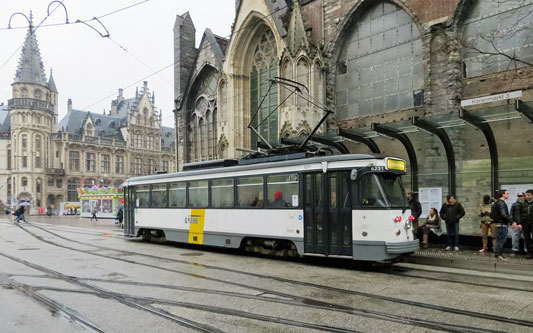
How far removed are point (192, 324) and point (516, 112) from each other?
1013 cm

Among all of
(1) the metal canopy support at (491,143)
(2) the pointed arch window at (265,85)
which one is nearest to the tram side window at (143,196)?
(2) the pointed arch window at (265,85)

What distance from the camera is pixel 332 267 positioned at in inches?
424

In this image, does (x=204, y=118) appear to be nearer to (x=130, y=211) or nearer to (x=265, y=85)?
(x=265, y=85)

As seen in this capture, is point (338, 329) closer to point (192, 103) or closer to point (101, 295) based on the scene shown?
point (101, 295)

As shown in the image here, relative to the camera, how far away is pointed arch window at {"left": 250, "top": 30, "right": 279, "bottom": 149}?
78.8 feet

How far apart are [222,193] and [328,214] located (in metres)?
4.03

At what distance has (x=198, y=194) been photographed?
14.5 metres

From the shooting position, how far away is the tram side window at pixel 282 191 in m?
11.5

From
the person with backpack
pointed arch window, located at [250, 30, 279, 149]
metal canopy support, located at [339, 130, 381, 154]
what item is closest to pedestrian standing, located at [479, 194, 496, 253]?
the person with backpack

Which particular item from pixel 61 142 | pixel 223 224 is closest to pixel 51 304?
pixel 223 224

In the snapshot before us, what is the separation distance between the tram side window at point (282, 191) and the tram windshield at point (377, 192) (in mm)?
1867

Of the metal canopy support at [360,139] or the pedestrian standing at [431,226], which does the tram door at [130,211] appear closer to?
the metal canopy support at [360,139]

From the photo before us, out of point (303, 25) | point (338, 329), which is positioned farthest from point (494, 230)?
point (303, 25)

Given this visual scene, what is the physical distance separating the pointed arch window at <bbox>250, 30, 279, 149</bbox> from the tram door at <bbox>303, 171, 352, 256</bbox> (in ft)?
41.6
